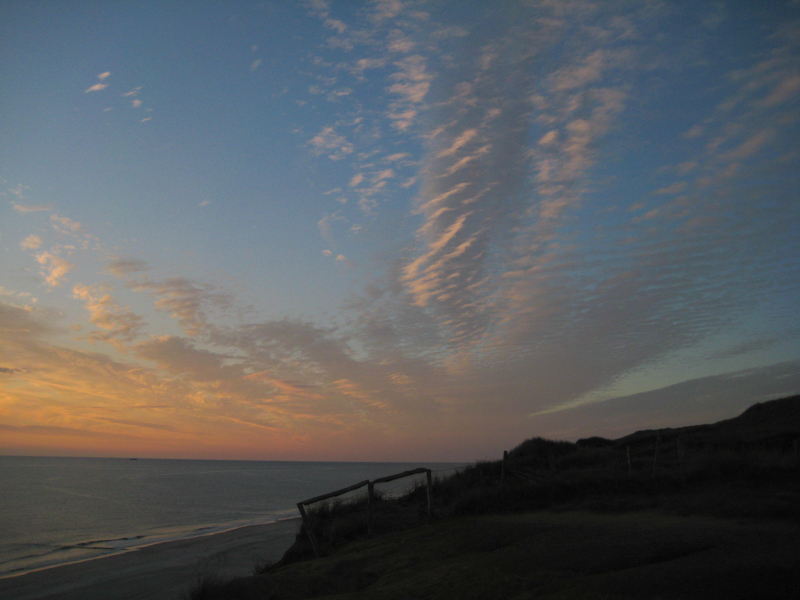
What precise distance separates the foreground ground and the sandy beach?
5.62 metres

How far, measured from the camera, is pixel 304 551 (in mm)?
14938

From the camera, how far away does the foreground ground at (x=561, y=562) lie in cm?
597

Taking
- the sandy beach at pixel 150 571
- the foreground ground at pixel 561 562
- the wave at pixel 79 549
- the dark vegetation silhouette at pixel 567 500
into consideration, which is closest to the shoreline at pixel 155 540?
the wave at pixel 79 549

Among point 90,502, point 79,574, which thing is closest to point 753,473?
point 79,574

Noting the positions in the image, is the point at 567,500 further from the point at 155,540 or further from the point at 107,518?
the point at 107,518

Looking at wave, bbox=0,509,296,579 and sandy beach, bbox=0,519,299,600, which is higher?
wave, bbox=0,509,296,579

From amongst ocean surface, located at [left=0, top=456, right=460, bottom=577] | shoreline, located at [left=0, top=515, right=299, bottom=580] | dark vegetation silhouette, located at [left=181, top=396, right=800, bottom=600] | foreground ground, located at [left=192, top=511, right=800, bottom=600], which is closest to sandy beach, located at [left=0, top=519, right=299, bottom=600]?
shoreline, located at [left=0, top=515, right=299, bottom=580]

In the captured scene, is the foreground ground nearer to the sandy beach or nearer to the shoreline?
the sandy beach

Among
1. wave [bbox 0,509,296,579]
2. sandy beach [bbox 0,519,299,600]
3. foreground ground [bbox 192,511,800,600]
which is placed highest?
foreground ground [bbox 192,511,800,600]

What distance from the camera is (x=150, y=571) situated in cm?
1900

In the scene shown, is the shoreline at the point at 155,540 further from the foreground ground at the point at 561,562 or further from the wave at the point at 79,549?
the foreground ground at the point at 561,562

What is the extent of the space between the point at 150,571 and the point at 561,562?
17910 millimetres

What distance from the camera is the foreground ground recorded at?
5.97 meters

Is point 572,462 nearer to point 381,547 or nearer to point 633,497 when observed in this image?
point 633,497
